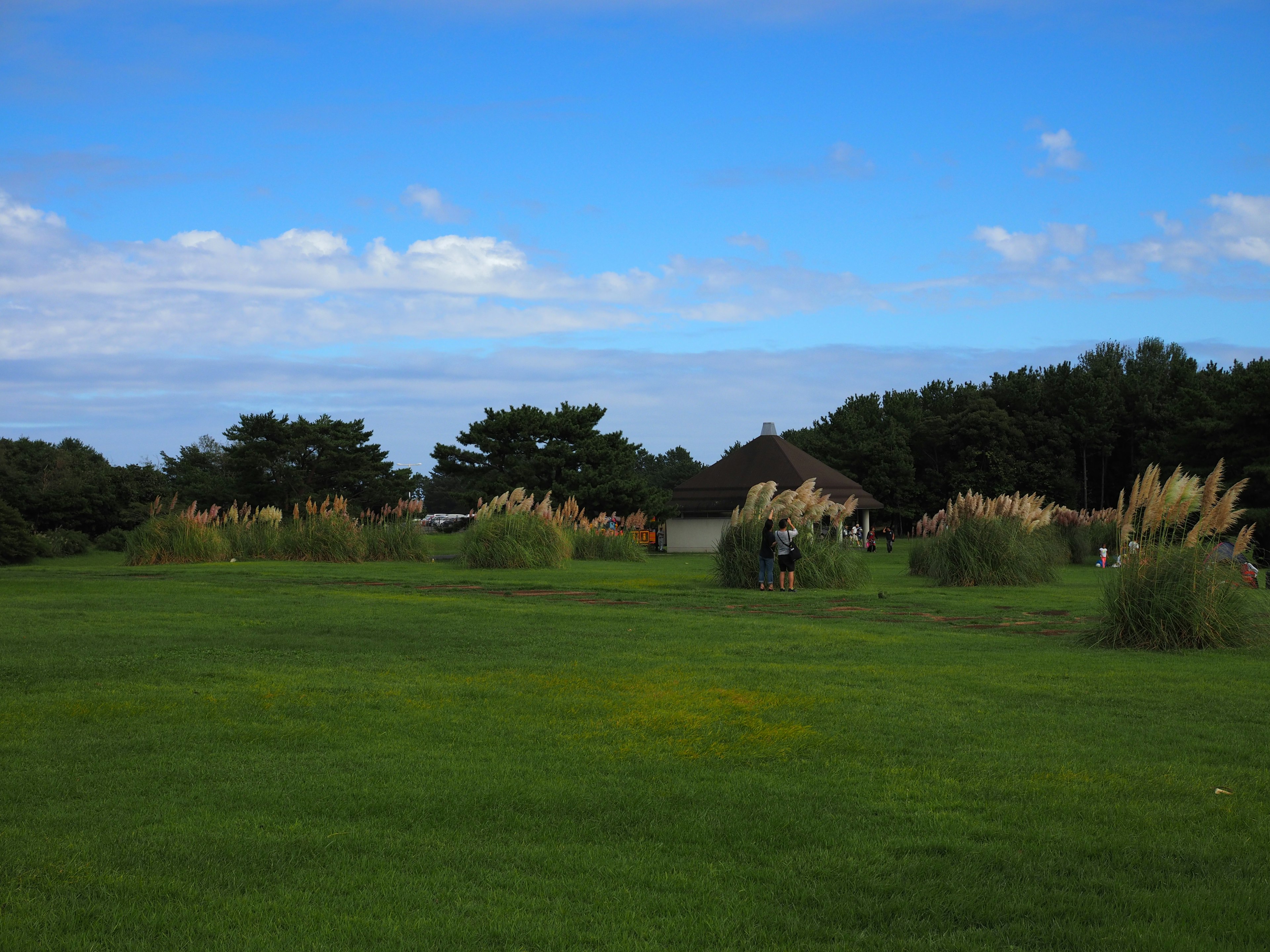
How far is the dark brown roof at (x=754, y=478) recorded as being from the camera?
1527 inches

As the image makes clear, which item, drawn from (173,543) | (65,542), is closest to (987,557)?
(173,543)

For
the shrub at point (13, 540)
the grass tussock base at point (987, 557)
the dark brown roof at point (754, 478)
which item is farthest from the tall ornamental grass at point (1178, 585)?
the dark brown roof at point (754, 478)

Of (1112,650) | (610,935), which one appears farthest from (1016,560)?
(610,935)

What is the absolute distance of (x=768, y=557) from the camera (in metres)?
17.9

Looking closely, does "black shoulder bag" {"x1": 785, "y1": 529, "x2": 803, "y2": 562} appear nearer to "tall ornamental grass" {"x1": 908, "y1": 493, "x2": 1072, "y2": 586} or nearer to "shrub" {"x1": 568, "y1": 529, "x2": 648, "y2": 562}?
"tall ornamental grass" {"x1": 908, "y1": 493, "x2": 1072, "y2": 586}

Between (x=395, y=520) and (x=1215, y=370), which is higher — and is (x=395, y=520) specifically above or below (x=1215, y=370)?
below

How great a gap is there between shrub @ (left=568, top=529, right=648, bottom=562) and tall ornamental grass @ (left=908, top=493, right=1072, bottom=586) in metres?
10.7

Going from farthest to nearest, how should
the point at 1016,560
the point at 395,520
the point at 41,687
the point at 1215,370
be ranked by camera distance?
1. the point at 1215,370
2. the point at 395,520
3. the point at 1016,560
4. the point at 41,687

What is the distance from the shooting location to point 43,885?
12.1 feet

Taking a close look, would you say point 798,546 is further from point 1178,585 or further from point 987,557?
point 1178,585

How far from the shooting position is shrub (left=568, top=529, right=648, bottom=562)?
2925 cm

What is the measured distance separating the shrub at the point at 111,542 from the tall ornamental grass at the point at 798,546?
23305 mm

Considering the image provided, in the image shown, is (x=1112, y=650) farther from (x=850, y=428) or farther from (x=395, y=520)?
(x=850, y=428)

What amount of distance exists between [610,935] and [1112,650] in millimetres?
8282
